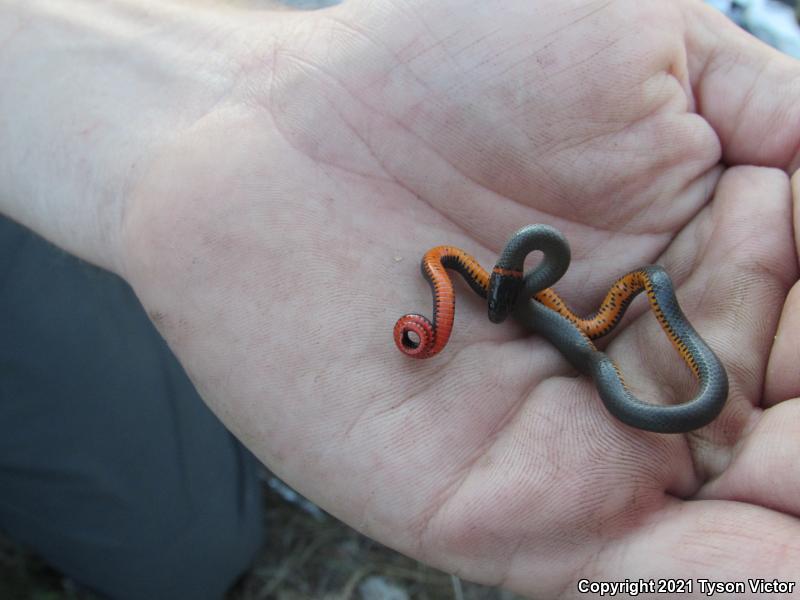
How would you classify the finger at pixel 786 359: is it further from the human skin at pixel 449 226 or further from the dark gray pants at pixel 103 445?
the dark gray pants at pixel 103 445

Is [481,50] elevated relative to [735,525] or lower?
elevated

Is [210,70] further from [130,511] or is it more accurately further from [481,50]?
[130,511]

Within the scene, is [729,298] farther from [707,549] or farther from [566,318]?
[707,549]

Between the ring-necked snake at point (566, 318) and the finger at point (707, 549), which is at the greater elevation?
the ring-necked snake at point (566, 318)

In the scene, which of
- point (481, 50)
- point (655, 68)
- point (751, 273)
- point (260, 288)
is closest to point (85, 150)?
point (260, 288)

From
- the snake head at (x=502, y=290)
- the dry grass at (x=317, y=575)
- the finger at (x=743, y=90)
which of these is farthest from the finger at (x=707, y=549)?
the dry grass at (x=317, y=575)
